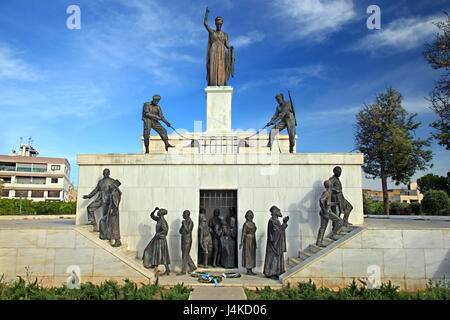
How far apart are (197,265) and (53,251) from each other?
14.9ft

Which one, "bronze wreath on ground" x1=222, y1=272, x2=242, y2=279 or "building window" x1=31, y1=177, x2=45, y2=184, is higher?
"building window" x1=31, y1=177, x2=45, y2=184

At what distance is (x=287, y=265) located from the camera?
32.6 ft

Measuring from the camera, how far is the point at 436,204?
21219 millimetres

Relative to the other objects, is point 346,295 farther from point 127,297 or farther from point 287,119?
point 287,119

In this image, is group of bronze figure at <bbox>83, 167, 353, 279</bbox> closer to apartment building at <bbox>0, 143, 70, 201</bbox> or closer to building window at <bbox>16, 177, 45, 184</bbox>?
apartment building at <bbox>0, 143, 70, 201</bbox>

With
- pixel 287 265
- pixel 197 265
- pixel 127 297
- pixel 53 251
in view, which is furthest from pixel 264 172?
pixel 53 251

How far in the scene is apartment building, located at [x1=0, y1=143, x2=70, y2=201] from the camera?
58.1 m

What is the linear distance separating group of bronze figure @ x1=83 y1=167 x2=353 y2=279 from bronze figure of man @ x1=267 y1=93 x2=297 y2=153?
257cm

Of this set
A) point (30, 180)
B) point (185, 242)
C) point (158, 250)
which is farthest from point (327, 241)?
point (30, 180)

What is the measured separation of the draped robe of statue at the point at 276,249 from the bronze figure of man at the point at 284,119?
11.5ft

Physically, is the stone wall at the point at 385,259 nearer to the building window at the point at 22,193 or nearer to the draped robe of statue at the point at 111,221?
the draped robe of statue at the point at 111,221

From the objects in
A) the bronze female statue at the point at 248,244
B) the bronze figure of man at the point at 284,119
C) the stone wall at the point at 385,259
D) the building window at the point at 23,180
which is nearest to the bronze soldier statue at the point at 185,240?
the bronze female statue at the point at 248,244

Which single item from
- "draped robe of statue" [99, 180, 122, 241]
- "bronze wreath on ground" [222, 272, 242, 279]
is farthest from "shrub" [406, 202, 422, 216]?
"draped robe of statue" [99, 180, 122, 241]

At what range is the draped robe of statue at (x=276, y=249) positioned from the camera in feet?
29.4
